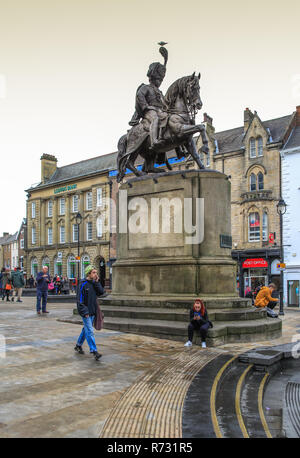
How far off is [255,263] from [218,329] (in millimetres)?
28716

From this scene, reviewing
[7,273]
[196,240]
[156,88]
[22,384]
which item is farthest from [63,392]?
[7,273]

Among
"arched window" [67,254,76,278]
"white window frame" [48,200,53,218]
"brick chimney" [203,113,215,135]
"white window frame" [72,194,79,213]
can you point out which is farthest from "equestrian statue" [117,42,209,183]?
"white window frame" [48,200,53,218]

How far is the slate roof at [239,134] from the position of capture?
3734cm

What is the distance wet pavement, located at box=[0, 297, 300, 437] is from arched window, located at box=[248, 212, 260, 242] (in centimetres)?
2835

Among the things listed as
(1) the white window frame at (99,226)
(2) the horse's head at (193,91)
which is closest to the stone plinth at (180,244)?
(2) the horse's head at (193,91)

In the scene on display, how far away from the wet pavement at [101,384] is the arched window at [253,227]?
2835 cm

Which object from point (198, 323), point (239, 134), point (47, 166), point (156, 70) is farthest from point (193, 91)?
point (47, 166)

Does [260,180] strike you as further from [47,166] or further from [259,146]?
[47,166]

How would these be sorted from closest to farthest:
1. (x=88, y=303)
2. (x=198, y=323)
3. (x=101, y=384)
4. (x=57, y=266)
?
(x=101, y=384), (x=88, y=303), (x=198, y=323), (x=57, y=266)

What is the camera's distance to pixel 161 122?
12.4 meters

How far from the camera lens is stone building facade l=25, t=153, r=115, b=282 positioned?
52.2m

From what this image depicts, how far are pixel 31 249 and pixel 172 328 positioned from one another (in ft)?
184

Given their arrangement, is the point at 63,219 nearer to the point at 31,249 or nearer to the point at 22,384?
the point at 31,249

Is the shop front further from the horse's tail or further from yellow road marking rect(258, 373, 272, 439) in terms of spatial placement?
yellow road marking rect(258, 373, 272, 439)
